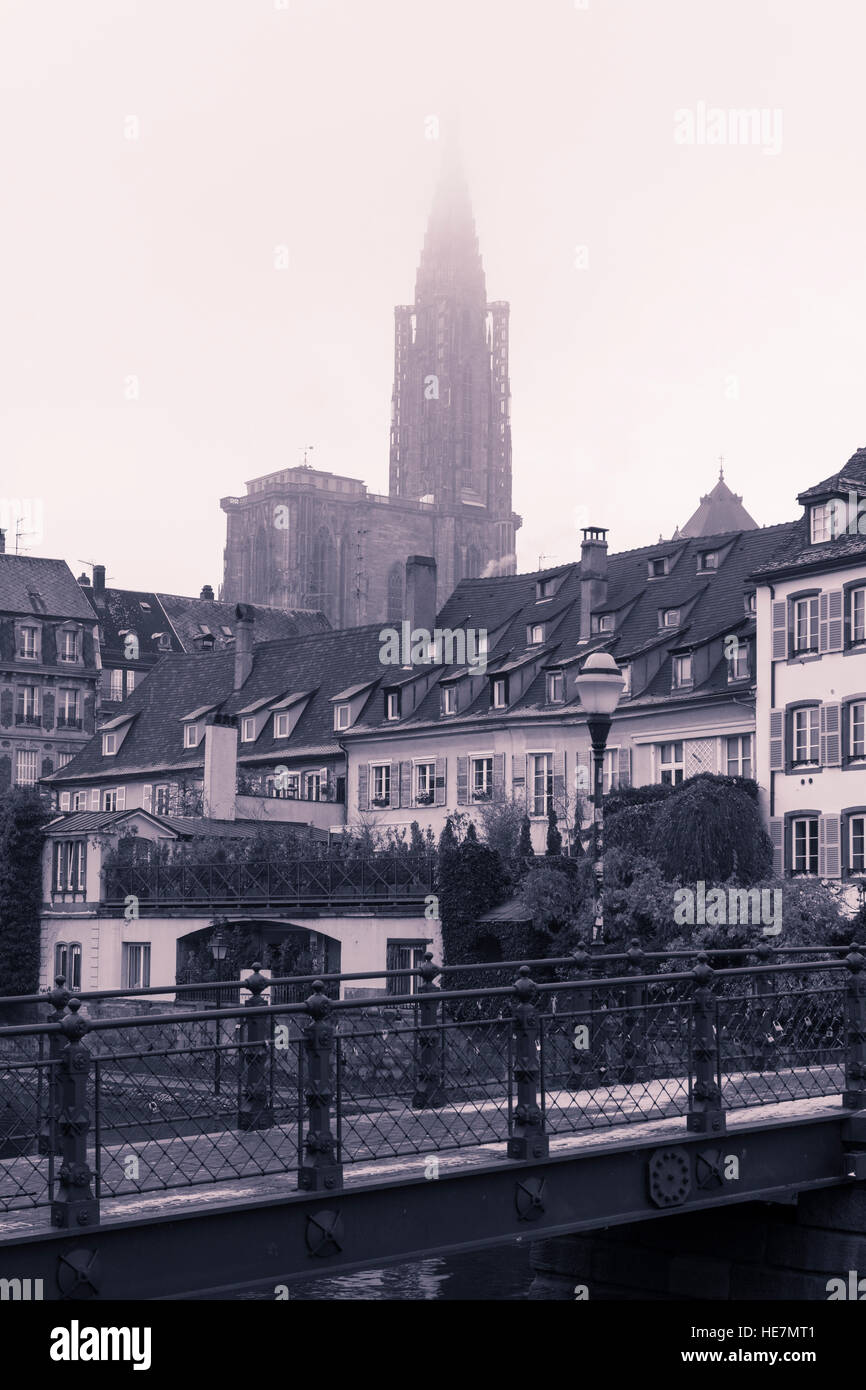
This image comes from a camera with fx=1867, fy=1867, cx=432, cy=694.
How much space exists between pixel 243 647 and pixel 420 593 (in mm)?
11475

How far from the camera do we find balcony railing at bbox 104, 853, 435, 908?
171 ft

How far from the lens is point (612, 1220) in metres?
14.7

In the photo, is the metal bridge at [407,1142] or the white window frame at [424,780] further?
the white window frame at [424,780]

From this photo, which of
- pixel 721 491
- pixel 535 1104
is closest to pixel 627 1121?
pixel 535 1104

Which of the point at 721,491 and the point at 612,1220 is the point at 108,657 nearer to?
the point at 721,491

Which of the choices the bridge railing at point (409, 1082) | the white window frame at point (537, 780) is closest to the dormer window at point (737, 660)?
the white window frame at point (537, 780)

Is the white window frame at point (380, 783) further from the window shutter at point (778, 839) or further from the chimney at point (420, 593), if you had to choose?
the window shutter at point (778, 839)

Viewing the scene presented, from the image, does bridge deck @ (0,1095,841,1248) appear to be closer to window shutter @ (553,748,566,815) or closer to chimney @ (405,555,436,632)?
window shutter @ (553,748,566,815)

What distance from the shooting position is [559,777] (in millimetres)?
58906

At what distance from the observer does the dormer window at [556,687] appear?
196ft

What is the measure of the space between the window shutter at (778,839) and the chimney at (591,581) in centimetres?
1428

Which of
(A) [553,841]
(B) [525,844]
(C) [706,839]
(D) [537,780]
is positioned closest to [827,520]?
(C) [706,839]

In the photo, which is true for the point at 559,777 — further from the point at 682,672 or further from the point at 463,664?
the point at 463,664

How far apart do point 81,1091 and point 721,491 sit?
295 feet
